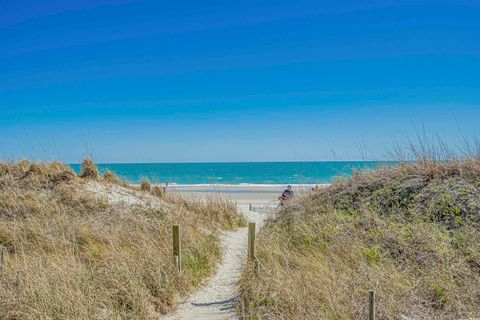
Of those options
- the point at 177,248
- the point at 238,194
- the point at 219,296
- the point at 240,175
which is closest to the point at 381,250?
the point at 219,296

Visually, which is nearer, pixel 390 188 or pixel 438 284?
pixel 438 284

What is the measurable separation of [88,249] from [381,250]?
20.2 ft

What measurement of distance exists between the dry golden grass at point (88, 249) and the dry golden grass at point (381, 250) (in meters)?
1.51

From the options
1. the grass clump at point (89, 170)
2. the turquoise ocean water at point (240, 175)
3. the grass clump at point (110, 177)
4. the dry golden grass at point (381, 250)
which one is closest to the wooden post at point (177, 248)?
the dry golden grass at point (381, 250)

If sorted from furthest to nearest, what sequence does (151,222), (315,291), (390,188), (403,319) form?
(151,222)
(390,188)
(315,291)
(403,319)

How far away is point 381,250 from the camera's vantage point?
289 inches

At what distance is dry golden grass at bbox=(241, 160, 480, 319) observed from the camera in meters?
5.45

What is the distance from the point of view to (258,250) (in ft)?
27.2

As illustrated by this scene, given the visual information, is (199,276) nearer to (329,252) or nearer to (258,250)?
(258,250)

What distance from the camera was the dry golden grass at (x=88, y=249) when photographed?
552 cm

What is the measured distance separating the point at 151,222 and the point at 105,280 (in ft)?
16.3

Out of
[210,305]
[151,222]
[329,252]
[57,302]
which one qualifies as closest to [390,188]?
[329,252]

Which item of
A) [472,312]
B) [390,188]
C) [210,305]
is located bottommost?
[210,305]

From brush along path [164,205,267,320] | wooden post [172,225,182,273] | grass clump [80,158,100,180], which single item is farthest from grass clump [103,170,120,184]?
wooden post [172,225,182,273]
